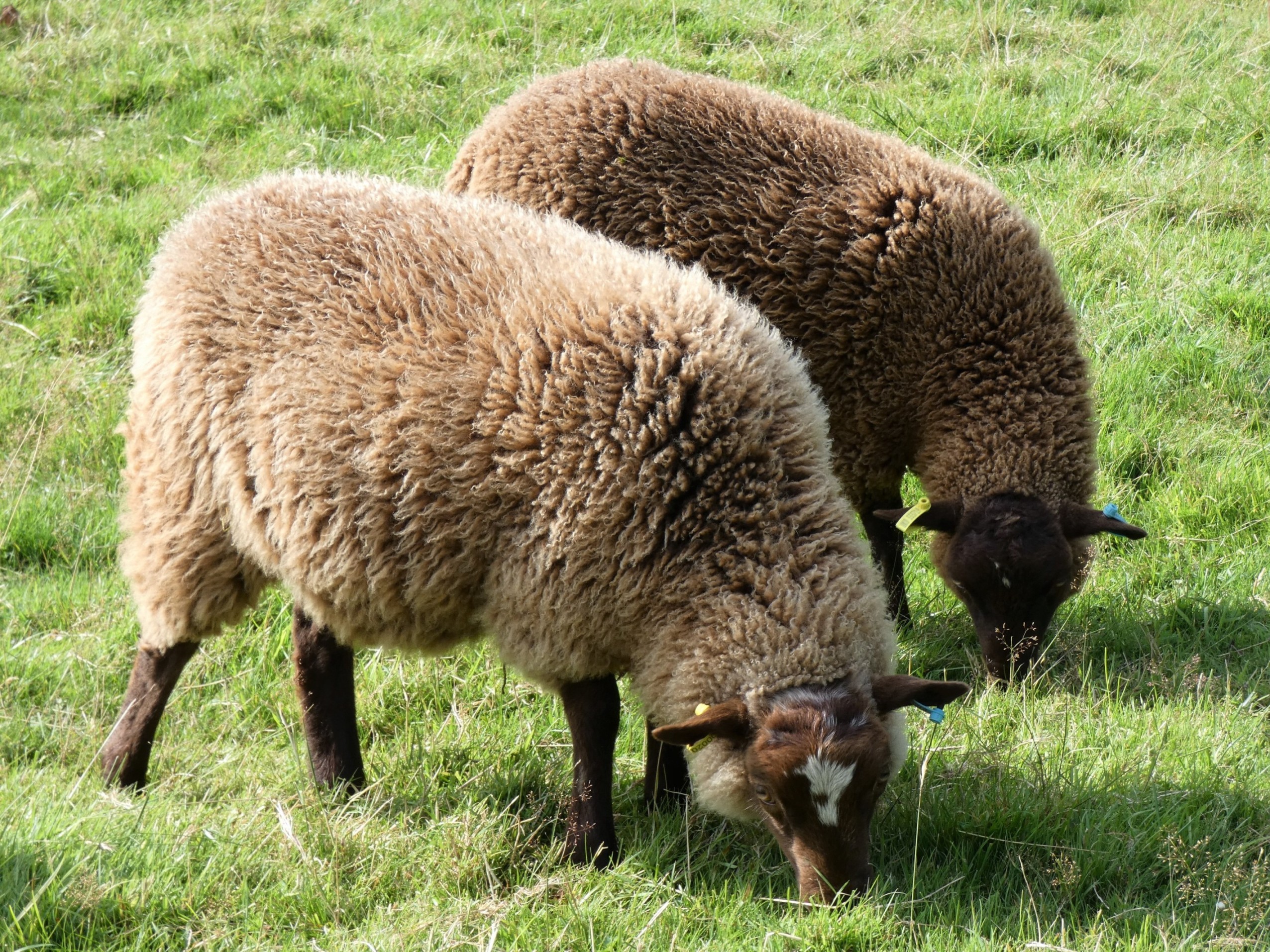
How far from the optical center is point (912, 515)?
16.9ft

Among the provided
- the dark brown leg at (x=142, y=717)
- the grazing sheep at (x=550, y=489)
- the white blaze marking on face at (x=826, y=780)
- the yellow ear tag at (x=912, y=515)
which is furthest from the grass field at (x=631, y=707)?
the yellow ear tag at (x=912, y=515)

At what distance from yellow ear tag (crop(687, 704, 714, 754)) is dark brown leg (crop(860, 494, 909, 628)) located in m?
2.14

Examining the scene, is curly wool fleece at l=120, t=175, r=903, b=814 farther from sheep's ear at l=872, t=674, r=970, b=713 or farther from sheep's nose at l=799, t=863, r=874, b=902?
sheep's nose at l=799, t=863, r=874, b=902

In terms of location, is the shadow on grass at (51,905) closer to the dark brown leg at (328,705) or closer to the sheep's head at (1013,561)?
the dark brown leg at (328,705)

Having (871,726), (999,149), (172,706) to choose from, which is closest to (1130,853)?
(871,726)

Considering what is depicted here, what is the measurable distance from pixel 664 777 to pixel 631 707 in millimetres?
523

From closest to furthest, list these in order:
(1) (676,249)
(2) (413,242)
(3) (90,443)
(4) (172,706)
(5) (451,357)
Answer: (5) (451,357), (2) (413,242), (4) (172,706), (1) (676,249), (3) (90,443)

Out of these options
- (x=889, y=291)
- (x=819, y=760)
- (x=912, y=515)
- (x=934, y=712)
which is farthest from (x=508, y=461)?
(x=889, y=291)

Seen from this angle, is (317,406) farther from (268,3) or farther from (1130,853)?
(268,3)

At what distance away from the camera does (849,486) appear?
589 cm

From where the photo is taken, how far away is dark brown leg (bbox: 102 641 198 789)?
4.52m

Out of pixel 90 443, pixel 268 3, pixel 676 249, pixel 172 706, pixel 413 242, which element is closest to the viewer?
pixel 413 242

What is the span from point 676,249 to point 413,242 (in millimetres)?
1729

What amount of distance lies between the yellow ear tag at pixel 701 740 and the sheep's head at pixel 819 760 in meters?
0.02
